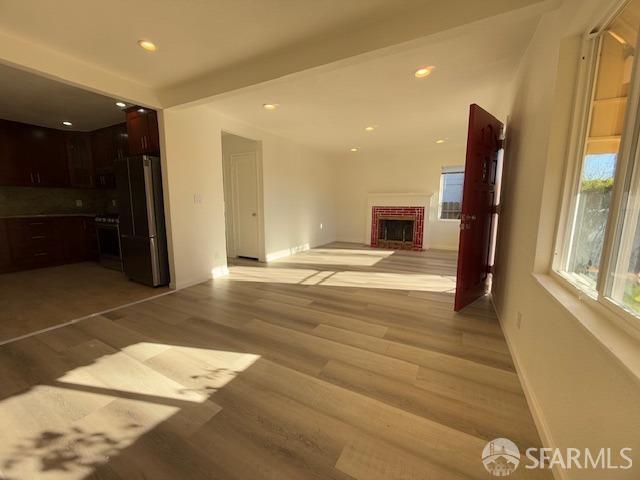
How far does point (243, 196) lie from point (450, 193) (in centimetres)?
488

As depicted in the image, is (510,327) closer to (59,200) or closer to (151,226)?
(151,226)

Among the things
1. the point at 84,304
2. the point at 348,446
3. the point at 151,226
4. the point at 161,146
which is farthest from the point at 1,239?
the point at 348,446

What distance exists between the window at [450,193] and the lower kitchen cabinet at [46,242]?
7.67 metres

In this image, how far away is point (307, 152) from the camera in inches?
243

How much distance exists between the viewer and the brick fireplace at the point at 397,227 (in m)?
6.38

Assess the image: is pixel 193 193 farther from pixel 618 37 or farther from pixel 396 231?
pixel 396 231

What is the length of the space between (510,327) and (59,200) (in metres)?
7.59

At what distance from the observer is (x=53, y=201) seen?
506 cm

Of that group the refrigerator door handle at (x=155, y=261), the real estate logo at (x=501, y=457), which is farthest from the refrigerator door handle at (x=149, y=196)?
the real estate logo at (x=501, y=457)

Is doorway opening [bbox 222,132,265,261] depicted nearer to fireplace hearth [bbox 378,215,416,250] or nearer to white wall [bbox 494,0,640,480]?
fireplace hearth [bbox 378,215,416,250]

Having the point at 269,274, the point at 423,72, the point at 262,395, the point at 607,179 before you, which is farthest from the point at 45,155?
the point at 607,179

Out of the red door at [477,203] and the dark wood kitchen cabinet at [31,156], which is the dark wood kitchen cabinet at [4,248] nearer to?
the dark wood kitchen cabinet at [31,156]

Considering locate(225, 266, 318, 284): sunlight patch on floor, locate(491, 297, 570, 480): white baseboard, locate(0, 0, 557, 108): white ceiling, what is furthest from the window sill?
locate(225, 266, 318, 284): sunlight patch on floor

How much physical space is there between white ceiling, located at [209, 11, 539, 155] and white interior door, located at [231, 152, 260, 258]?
86 centimetres
